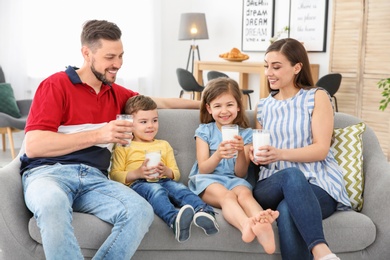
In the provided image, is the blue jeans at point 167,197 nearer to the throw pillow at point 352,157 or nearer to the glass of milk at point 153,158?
the glass of milk at point 153,158

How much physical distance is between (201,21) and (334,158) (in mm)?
4665

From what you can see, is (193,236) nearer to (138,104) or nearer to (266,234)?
(266,234)

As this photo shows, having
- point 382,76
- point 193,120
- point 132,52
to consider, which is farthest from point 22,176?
point 132,52

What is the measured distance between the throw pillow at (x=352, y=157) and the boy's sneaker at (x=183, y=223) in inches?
30.7

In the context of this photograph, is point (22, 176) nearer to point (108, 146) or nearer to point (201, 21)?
point (108, 146)

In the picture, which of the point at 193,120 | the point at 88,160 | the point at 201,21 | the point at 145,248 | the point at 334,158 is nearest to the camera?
the point at 145,248

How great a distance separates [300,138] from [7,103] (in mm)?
3667

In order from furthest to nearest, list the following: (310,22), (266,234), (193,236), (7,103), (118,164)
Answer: (310,22) < (7,103) < (118,164) < (193,236) < (266,234)

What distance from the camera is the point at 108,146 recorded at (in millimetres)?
2443

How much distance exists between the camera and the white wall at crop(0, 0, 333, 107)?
6074mm

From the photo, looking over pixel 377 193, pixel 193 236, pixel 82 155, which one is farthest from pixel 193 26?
pixel 193 236

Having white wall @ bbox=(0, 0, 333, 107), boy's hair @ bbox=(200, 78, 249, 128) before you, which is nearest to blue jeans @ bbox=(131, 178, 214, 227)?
boy's hair @ bbox=(200, 78, 249, 128)

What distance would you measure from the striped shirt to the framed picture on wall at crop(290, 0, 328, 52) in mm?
3745

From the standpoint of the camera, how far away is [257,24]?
22.1 feet
